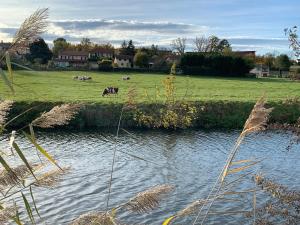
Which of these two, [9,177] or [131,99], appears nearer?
[9,177]

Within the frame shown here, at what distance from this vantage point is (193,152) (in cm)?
2288

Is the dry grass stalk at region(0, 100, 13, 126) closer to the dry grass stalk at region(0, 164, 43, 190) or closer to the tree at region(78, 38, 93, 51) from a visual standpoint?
the dry grass stalk at region(0, 164, 43, 190)

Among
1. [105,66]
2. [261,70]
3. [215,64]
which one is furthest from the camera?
[261,70]

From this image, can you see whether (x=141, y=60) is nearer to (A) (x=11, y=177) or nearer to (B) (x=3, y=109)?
(B) (x=3, y=109)

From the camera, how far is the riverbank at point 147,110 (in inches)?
1192

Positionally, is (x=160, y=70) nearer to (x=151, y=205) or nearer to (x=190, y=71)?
(x=190, y=71)

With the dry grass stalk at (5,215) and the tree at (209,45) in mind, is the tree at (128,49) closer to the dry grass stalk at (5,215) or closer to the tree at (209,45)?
the tree at (209,45)

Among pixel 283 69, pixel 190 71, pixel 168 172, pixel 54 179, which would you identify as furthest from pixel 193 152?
pixel 283 69

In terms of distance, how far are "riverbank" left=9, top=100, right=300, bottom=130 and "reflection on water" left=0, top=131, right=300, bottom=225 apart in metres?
2.51

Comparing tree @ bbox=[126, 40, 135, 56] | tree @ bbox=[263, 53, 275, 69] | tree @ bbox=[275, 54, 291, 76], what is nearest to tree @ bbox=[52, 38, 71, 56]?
tree @ bbox=[126, 40, 135, 56]

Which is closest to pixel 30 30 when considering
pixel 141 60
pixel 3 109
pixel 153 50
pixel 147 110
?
pixel 3 109

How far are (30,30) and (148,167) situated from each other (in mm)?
16355

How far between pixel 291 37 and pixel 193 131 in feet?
64.3

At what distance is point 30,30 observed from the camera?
127 inches
